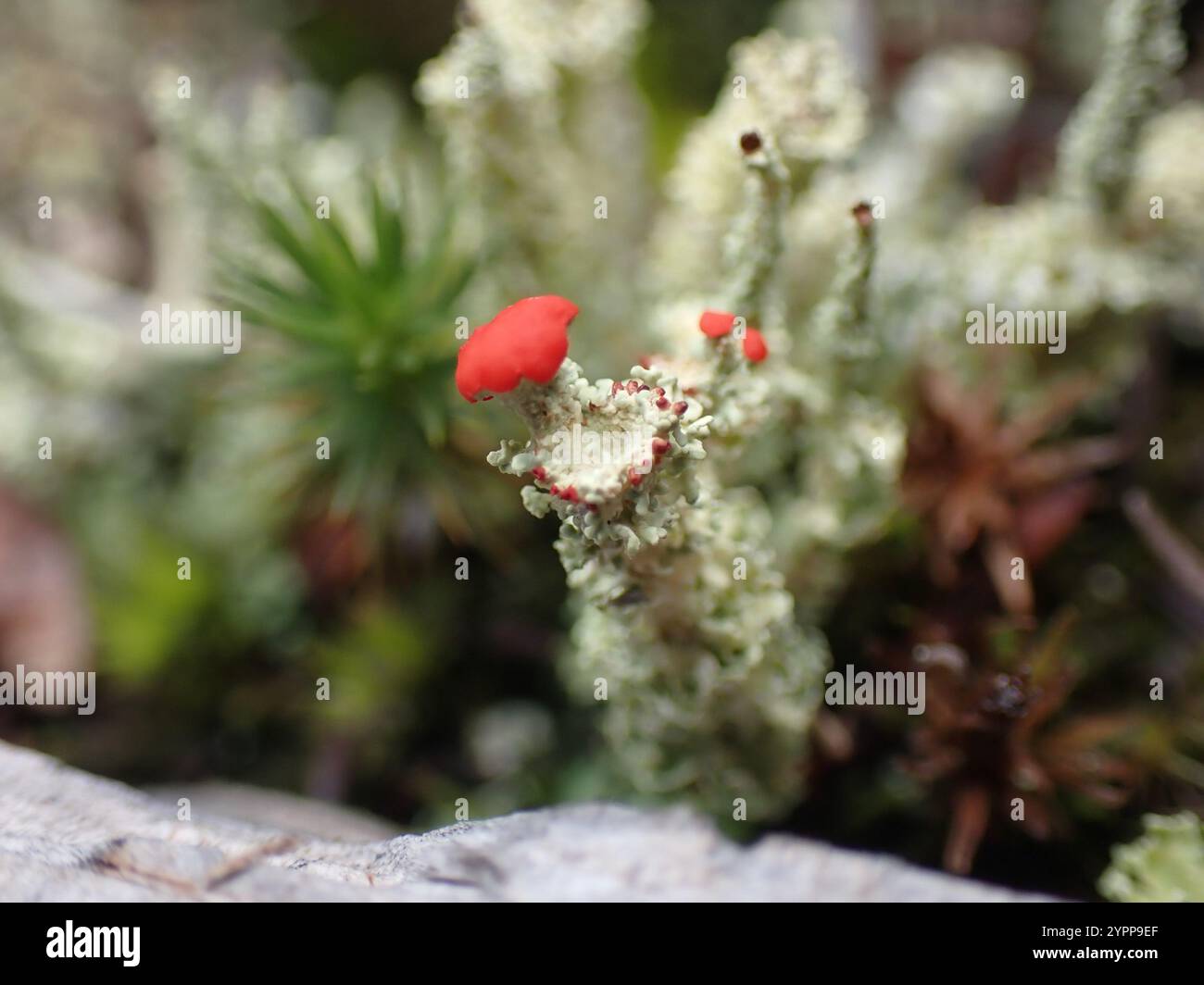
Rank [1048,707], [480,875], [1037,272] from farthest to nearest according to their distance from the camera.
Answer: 1. [1037,272]
2. [1048,707]
3. [480,875]

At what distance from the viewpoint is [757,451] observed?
3.58 ft

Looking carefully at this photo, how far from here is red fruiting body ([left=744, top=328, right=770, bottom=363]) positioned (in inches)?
34.0

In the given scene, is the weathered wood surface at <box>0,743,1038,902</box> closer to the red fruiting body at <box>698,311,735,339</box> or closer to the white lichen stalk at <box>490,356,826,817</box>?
the white lichen stalk at <box>490,356,826,817</box>

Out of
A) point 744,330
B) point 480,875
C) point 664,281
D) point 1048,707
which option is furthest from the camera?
point 664,281

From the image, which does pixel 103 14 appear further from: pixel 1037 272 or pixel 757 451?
pixel 1037 272

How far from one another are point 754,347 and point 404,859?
0.55 metres

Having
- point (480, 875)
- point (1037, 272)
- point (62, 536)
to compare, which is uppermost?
point (1037, 272)

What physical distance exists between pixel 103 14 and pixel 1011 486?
6.23 feet

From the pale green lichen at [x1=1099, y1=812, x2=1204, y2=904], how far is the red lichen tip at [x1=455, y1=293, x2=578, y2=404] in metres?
0.75

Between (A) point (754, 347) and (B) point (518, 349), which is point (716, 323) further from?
(B) point (518, 349)

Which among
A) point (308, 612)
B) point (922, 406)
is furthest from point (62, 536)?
point (922, 406)

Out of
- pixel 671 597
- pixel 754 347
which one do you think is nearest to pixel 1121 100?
pixel 754 347

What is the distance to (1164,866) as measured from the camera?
35.6 inches

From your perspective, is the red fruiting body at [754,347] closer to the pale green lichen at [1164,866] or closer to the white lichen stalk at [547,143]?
the white lichen stalk at [547,143]
